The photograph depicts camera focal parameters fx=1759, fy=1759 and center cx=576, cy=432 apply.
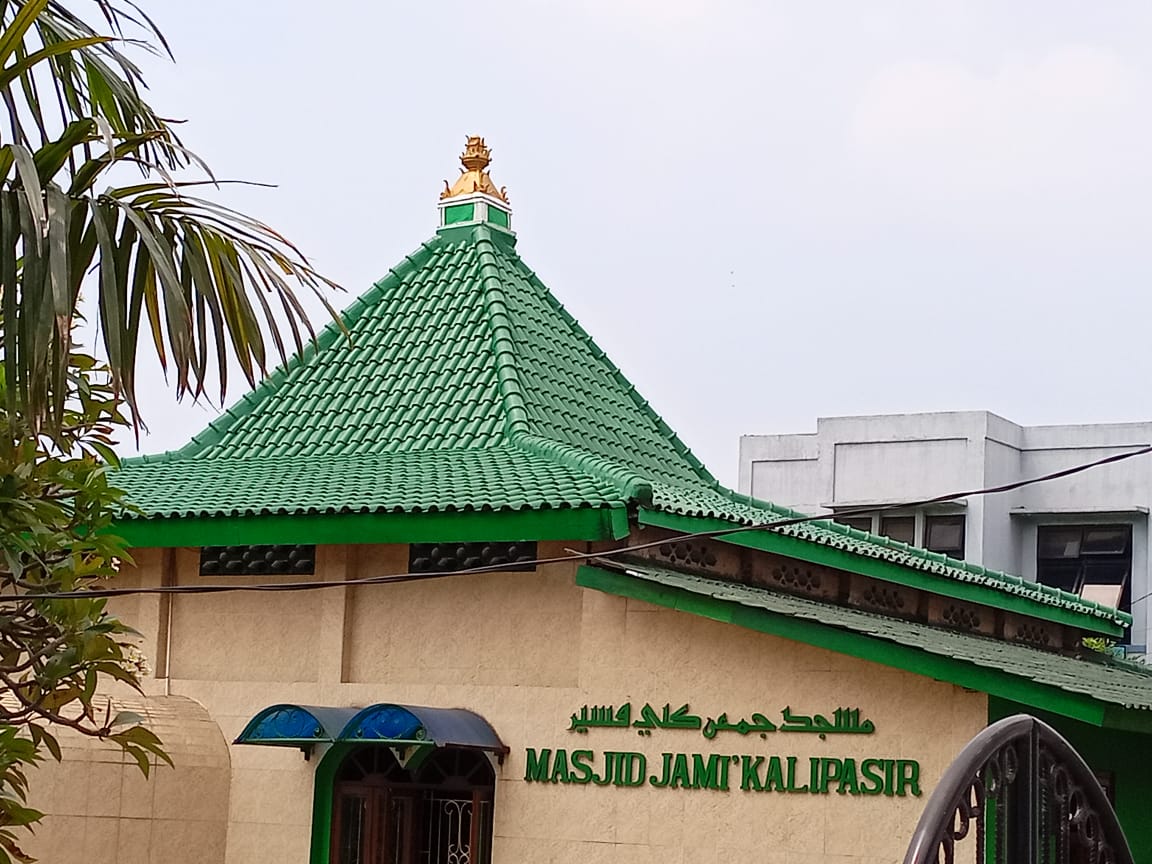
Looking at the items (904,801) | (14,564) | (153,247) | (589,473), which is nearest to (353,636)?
(589,473)

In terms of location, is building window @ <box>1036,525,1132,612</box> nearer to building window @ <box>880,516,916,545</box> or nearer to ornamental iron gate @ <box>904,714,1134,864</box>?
building window @ <box>880,516,916,545</box>

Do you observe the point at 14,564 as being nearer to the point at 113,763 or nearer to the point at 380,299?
the point at 113,763

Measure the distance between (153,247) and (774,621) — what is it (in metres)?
5.08

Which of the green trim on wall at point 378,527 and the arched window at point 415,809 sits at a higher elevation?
the green trim on wall at point 378,527

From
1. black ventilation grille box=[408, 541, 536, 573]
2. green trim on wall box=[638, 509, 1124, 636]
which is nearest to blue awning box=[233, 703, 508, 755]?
black ventilation grille box=[408, 541, 536, 573]

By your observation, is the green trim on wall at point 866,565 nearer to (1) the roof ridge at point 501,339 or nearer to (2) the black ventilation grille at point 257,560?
(1) the roof ridge at point 501,339

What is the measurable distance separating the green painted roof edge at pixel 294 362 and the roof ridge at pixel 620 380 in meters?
0.84

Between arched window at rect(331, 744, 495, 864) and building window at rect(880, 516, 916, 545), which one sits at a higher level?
building window at rect(880, 516, 916, 545)

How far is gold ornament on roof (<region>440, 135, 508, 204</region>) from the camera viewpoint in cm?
1453

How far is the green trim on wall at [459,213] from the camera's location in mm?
14852

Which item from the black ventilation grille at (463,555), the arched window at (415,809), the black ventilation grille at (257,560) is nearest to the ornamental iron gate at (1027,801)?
the black ventilation grille at (463,555)

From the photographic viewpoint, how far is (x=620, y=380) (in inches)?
590

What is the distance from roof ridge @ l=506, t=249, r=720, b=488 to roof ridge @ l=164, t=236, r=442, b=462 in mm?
823

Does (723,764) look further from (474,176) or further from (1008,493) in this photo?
(1008,493)
